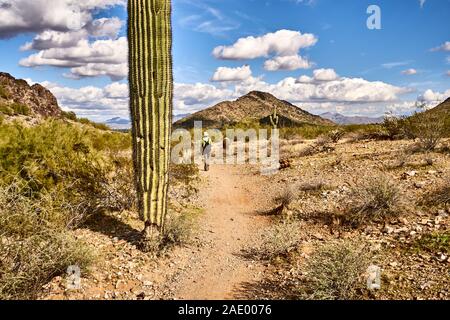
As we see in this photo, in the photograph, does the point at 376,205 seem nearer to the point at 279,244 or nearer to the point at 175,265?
the point at 279,244

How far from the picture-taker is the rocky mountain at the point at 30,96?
23.2 meters

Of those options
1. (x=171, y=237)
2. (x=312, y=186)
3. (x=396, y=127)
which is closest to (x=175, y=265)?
(x=171, y=237)

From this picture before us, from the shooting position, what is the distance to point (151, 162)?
5629 mm

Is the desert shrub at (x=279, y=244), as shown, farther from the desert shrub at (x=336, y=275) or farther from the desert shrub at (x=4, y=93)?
the desert shrub at (x=4, y=93)

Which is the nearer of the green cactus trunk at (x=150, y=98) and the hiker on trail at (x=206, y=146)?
the green cactus trunk at (x=150, y=98)

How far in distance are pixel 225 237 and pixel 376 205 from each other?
2.51 metres

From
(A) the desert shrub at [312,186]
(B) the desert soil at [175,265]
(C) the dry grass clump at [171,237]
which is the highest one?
(A) the desert shrub at [312,186]

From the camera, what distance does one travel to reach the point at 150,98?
5492 mm

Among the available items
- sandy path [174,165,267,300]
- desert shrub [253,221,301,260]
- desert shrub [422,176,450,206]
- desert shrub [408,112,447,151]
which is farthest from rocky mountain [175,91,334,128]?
desert shrub [253,221,301,260]

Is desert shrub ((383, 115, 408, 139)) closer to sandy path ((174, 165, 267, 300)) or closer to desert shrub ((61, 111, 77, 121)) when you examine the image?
sandy path ((174, 165, 267, 300))

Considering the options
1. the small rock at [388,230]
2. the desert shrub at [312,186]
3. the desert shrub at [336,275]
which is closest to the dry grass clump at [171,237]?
the desert shrub at [336,275]

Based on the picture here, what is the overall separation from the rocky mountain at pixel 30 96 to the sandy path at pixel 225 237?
1661 cm
